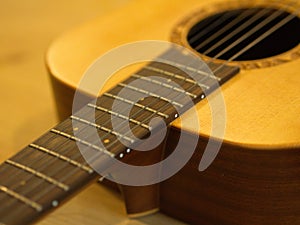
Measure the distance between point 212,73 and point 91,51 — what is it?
0.19 metres

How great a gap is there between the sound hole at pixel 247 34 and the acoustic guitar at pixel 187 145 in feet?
0.05

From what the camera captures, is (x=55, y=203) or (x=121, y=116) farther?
(x=121, y=116)

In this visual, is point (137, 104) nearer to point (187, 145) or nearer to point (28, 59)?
point (187, 145)

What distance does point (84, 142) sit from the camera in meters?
0.58

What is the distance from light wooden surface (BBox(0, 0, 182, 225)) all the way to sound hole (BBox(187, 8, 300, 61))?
0.85ft

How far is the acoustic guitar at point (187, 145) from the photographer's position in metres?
0.54

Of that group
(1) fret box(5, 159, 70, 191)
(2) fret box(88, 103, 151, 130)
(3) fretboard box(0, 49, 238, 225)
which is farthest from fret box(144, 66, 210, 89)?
(1) fret box(5, 159, 70, 191)

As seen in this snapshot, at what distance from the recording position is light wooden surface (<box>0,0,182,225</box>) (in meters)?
0.70

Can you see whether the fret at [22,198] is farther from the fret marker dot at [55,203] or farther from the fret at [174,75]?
the fret at [174,75]

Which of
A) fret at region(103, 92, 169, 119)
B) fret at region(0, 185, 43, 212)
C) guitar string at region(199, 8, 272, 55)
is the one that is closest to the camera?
fret at region(0, 185, 43, 212)

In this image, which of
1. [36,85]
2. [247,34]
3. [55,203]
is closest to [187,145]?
[55,203]

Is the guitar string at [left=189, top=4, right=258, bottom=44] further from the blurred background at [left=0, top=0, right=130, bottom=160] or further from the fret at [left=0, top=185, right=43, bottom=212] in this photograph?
the fret at [left=0, top=185, right=43, bottom=212]

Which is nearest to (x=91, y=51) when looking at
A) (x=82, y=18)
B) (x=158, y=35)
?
(x=158, y=35)

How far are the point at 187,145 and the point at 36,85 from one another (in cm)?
43
